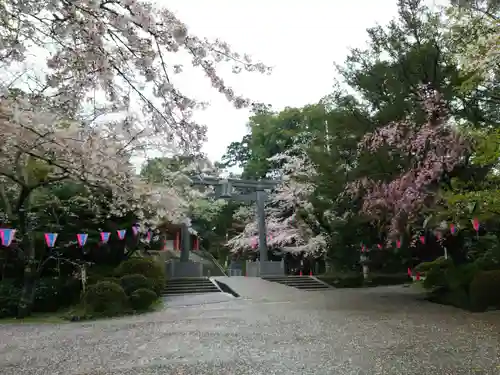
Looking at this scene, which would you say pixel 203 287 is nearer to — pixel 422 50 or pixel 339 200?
pixel 339 200

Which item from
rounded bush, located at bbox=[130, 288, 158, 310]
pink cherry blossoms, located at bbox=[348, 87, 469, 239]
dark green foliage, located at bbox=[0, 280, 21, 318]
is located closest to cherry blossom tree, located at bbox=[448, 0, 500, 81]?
pink cherry blossoms, located at bbox=[348, 87, 469, 239]

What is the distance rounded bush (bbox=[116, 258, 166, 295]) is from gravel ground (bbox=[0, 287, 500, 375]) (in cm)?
327

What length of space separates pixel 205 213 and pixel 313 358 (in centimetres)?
1921

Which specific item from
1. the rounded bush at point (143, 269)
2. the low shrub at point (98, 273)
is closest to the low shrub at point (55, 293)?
the low shrub at point (98, 273)

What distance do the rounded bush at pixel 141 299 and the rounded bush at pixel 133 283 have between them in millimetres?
500

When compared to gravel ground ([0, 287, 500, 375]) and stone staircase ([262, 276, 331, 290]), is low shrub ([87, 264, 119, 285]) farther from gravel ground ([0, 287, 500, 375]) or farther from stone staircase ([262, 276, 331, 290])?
stone staircase ([262, 276, 331, 290])

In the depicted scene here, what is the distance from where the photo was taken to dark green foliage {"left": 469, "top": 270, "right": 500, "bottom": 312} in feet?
28.0

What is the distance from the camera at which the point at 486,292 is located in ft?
28.2

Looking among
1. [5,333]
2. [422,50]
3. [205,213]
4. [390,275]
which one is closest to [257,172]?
[205,213]

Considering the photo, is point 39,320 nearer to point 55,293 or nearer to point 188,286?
point 55,293

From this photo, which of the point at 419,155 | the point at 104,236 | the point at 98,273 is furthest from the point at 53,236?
the point at 419,155

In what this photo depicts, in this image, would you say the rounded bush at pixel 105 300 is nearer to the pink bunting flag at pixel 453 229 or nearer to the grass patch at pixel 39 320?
the grass patch at pixel 39 320

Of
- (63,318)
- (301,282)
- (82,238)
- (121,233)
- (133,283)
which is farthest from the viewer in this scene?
(301,282)

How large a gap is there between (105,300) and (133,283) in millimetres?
1358
